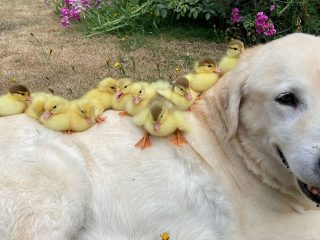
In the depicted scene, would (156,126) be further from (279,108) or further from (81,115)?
(279,108)

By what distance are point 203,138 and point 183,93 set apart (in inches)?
11.6

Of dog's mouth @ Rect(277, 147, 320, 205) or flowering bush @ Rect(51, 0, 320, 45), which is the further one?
flowering bush @ Rect(51, 0, 320, 45)

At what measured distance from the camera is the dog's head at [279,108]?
8.00 ft

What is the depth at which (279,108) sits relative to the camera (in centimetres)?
259

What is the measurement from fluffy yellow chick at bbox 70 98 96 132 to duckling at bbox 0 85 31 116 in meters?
0.31

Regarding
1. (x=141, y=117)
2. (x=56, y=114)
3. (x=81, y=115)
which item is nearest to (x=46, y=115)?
(x=56, y=114)

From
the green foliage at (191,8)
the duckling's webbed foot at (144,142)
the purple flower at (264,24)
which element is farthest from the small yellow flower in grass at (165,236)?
the green foliage at (191,8)

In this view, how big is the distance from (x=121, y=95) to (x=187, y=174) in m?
0.64

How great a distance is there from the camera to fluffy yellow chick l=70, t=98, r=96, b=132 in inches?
119

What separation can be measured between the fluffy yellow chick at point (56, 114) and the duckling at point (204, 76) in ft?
2.52

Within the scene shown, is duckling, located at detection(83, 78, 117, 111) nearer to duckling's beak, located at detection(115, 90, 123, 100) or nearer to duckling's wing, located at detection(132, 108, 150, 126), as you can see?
duckling's beak, located at detection(115, 90, 123, 100)

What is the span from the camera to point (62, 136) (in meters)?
3.02

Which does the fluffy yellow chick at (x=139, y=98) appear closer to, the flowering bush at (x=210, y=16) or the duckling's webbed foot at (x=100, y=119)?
the duckling's webbed foot at (x=100, y=119)

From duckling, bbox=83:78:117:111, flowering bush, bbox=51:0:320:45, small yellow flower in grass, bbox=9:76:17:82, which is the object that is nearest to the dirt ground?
small yellow flower in grass, bbox=9:76:17:82
